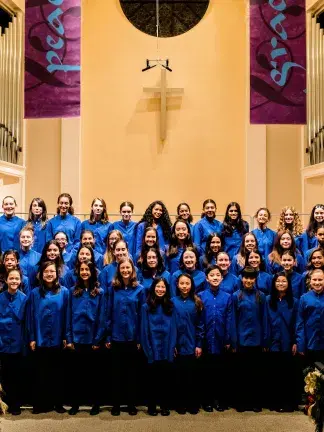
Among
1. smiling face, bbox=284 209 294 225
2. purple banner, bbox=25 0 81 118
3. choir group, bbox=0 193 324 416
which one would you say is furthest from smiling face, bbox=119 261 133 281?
purple banner, bbox=25 0 81 118

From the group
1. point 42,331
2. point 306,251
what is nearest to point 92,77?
point 306,251

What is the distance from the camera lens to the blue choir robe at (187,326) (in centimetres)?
435

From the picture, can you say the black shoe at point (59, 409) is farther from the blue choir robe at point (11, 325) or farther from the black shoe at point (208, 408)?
the black shoe at point (208, 408)

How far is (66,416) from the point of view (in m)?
4.19

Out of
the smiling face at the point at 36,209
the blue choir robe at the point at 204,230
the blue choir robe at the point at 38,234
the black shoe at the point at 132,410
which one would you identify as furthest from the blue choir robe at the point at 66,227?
the black shoe at the point at 132,410

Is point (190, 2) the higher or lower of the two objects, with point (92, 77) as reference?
higher

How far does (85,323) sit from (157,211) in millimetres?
1548

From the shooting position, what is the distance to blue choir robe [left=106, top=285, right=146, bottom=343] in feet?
14.3

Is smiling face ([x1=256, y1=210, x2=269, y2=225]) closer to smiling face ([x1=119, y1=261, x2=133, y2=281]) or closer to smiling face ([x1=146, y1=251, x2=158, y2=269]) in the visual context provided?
smiling face ([x1=146, y1=251, x2=158, y2=269])

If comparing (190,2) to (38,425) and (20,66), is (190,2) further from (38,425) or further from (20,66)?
(38,425)

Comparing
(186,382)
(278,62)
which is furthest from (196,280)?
(278,62)

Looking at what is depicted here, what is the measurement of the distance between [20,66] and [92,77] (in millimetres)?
1285

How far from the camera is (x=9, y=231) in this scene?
5633mm

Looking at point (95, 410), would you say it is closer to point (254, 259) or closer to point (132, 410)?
point (132, 410)
